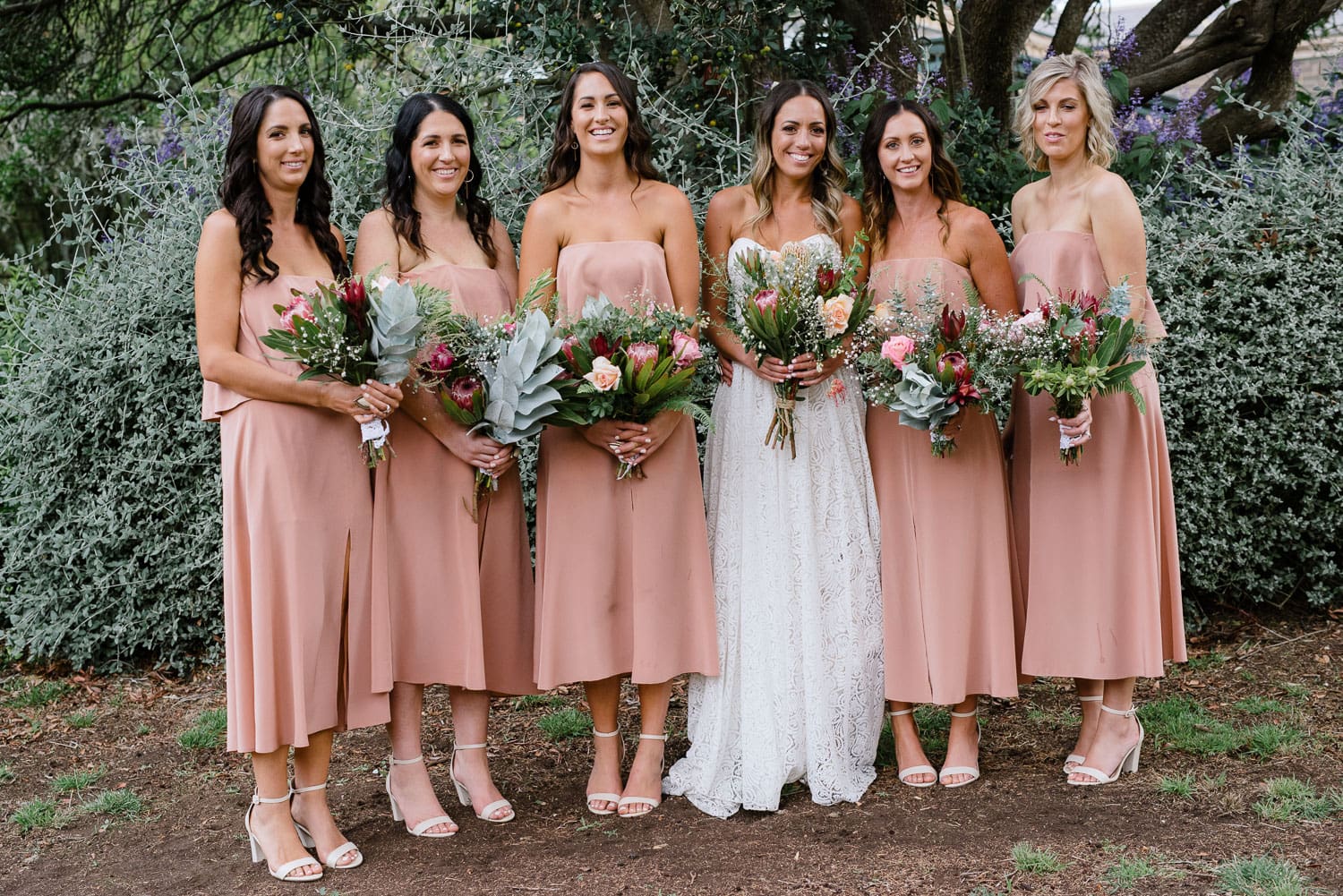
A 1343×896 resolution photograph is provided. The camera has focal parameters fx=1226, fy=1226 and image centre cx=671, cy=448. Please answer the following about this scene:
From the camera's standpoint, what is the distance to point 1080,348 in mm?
3979

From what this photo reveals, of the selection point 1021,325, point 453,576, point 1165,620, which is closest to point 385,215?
point 453,576

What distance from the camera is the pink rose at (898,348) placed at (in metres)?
4.09

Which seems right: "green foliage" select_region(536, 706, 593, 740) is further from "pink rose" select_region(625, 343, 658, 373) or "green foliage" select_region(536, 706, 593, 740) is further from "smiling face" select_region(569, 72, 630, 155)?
"smiling face" select_region(569, 72, 630, 155)

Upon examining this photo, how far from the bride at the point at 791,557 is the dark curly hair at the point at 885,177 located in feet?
0.31

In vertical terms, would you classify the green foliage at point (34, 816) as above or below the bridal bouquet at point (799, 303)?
below

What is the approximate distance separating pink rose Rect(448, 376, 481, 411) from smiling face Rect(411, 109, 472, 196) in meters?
0.72

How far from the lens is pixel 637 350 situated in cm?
392

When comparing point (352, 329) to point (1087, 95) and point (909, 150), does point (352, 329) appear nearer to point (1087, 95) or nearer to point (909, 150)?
point (909, 150)

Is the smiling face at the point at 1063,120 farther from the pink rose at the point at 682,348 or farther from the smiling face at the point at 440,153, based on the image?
the smiling face at the point at 440,153

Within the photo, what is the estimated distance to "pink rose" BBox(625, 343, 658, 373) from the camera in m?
3.92

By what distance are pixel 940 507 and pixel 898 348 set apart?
679 mm

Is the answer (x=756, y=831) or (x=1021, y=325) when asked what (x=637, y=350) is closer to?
(x=1021, y=325)

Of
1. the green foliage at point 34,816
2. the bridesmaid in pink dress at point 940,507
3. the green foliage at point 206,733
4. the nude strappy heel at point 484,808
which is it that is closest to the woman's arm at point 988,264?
the bridesmaid in pink dress at point 940,507

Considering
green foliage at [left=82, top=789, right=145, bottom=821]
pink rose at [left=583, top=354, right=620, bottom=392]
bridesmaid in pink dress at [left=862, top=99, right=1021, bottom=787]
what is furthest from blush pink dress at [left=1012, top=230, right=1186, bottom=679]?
green foliage at [left=82, top=789, right=145, bottom=821]
